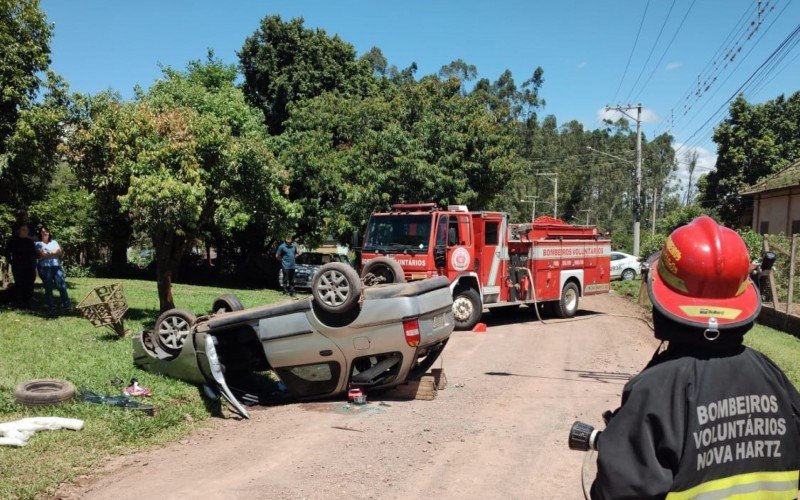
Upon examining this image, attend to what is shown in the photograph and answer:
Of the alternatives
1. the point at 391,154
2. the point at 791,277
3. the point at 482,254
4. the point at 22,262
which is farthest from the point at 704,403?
the point at 391,154

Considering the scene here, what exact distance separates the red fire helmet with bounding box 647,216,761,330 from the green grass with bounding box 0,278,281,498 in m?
4.75

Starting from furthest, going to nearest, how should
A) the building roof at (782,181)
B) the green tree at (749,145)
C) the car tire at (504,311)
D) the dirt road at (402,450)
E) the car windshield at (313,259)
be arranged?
1. the green tree at (749,145)
2. the building roof at (782,181)
3. the car windshield at (313,259)
4. the car tire at (504,311)
5. the dirt road at (402,450)

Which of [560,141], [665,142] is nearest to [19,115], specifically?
[560,141]

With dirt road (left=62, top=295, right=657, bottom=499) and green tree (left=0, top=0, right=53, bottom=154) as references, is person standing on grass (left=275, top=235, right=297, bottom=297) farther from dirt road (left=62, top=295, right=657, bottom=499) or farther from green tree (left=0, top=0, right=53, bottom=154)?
dirt road (left=62, top=295, right=657, bottom=499)

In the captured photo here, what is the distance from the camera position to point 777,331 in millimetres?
14133

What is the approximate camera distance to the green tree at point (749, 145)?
119ft

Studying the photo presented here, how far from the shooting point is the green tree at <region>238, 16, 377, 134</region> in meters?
28.4

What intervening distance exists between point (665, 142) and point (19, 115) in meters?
101

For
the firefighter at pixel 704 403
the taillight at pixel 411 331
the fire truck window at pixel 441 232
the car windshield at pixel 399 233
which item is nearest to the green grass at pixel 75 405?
the taillight at pixel 411 331

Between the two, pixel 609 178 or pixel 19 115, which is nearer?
pixel 19 115

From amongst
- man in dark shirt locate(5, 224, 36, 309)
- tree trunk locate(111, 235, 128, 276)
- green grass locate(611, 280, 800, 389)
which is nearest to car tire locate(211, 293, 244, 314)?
green grass locate(611, 280, 800, 389)

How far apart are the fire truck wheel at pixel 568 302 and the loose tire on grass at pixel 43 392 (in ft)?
41.2

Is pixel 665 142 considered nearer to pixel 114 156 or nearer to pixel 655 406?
pixel 114 156

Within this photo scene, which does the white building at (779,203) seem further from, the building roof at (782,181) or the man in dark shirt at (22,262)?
the man in dark shirt at (22,262)
